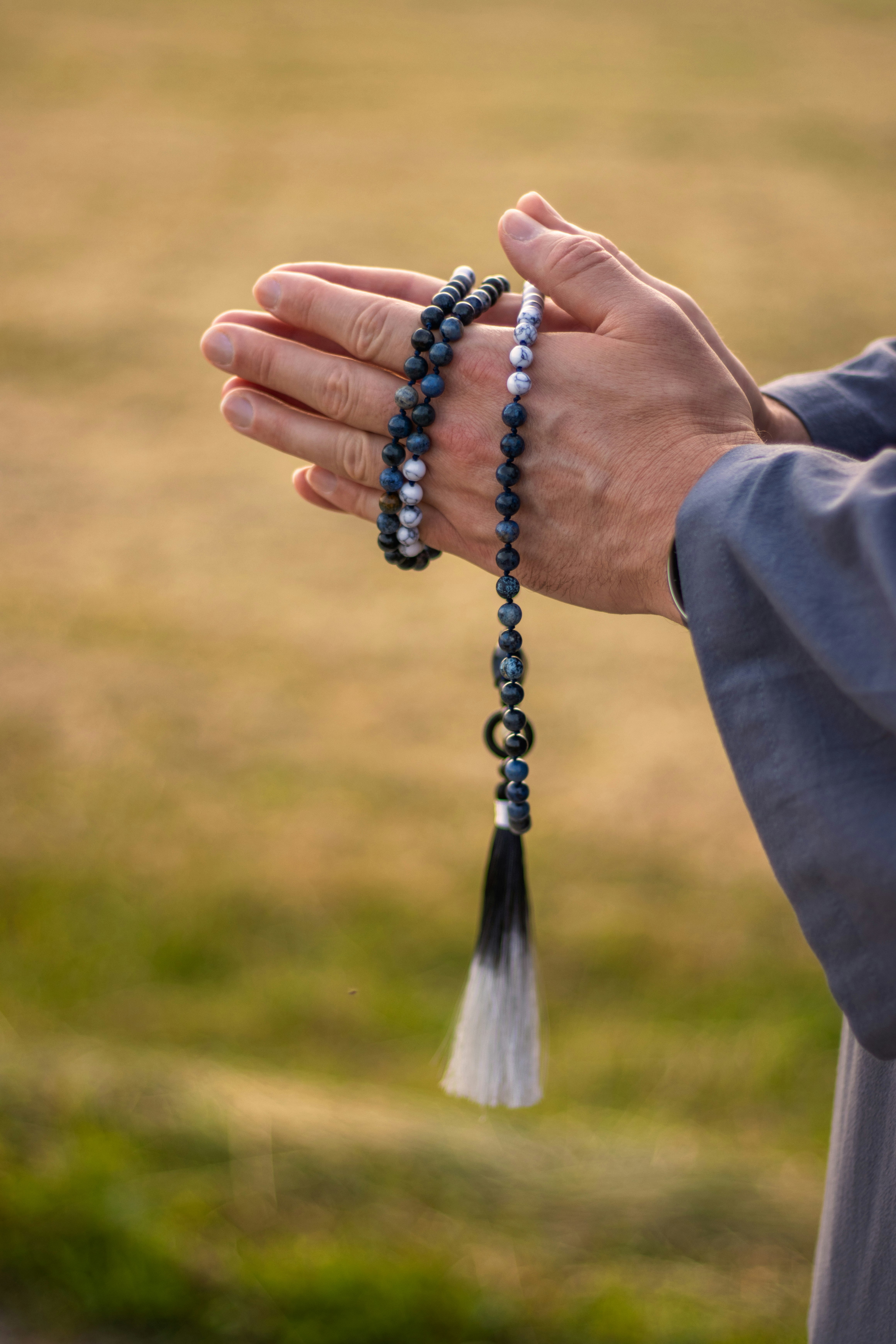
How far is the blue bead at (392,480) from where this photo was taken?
2.53 feet

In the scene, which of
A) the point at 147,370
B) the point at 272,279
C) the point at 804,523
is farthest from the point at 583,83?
the point at 804,523

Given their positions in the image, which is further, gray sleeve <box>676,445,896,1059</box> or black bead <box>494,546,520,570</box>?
black bead <box>494,546,520,570</box>

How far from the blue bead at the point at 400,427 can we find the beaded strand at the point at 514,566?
7cm

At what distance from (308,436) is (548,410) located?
206 millimetres

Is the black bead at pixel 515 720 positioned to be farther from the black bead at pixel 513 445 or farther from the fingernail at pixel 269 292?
the fingernail at pixel 269 292

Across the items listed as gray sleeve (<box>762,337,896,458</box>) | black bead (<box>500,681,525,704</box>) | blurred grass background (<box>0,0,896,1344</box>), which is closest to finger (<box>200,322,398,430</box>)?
black bead (<box>500,681,525,704</box>)

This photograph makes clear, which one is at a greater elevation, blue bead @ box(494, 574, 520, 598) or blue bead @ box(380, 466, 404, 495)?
blue bead @ box(380, 466, 404, 495)

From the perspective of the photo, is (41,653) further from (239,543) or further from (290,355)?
(290,355)

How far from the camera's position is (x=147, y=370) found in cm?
300

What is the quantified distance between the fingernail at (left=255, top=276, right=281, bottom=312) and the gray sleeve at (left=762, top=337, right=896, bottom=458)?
1.34 feet

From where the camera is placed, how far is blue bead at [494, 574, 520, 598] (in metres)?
0.75

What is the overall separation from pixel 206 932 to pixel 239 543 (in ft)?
3.70

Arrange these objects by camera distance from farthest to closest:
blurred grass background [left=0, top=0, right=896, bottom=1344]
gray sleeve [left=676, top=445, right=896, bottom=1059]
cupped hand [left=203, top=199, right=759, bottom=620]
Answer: blurred grass background [left=0, top=0, right=896, bottom=1344], cupped hand [left=203, top=199, right=759, bottom=620], gray sleeve [left=676, top=445, right=896, bottom=1059]

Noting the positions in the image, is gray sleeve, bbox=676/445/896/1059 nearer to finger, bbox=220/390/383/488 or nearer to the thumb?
the thumb
